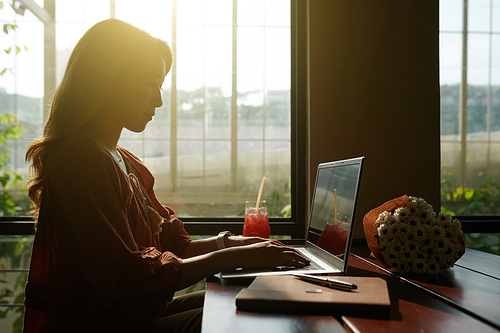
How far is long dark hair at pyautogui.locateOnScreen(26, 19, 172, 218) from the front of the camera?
1.02 metres

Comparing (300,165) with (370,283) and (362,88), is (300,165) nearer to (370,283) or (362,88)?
(362,88)

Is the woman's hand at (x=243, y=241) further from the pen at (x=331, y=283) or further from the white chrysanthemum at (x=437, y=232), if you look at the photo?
the white chrysanthemum at (x=437, y=232)

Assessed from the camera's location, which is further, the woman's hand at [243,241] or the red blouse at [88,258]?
the woman's hand at [243,241]

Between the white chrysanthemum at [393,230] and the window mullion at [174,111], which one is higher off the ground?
the window mullion at [174,111]

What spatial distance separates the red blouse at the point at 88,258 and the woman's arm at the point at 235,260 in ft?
0.12

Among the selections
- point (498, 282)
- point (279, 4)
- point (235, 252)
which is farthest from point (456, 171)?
point (235, 252)

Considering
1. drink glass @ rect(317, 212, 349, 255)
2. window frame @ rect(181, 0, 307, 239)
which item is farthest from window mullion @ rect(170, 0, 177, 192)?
drink glass @ rect(317, 212, 349, 255)

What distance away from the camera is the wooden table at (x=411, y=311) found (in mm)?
644

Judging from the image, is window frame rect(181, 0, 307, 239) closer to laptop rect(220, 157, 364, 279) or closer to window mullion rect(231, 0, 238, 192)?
window mullion rect(231, 0, 238, 192)

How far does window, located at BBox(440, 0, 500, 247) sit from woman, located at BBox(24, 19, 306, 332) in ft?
4.40

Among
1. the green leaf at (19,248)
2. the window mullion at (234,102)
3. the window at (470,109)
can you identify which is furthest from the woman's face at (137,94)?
the window at (470,109)

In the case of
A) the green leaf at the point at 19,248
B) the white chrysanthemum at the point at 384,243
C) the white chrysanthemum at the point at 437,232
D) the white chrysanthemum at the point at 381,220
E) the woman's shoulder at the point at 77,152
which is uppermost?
the woman's shoulder at the point at 77,152

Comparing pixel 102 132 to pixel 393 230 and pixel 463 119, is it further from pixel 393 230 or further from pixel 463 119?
pixel 463 119

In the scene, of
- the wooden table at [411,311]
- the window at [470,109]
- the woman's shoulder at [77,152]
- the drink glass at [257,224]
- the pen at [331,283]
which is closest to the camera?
the wooden table at [411,311]
